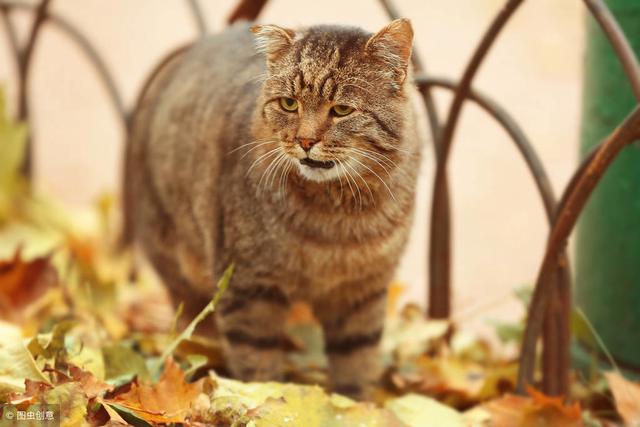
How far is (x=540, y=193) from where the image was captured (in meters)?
2.08

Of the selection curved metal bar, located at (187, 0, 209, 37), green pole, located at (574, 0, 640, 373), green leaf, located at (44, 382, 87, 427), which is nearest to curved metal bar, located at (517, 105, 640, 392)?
green pole, located at (574, 0, 640, 373)

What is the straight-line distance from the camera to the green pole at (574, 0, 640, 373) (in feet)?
7.12

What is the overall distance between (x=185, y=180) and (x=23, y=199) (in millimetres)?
1307

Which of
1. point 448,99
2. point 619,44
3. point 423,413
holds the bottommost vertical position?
point 423,413

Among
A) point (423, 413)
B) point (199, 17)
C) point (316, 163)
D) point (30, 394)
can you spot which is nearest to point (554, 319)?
point (423, 413)

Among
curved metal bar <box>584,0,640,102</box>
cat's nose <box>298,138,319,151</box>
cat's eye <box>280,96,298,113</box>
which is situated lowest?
cat's nose <box>298,138,319,151</box>

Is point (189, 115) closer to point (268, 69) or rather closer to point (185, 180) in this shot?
point (185, 180)

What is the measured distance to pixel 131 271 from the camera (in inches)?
131

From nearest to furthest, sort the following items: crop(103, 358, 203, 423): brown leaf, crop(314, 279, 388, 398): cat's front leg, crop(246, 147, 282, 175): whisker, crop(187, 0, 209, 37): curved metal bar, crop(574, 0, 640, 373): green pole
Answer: crop(103, 358, 203, 423): brown leaf → crop(246, 147, 282, 175): whisker → crop(574, 0, 640, 373): green pole → crop(314, 279, 388, 398): cat's front leg → crop(187, 0, 209, 37): curved metal bar

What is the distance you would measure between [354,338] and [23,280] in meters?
1.02

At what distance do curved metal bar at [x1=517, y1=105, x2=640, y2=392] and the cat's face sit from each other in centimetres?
42

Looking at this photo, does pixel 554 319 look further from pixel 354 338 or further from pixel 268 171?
pixel 268 171

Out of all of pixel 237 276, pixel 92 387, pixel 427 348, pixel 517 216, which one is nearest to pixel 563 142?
pixel 517 216
